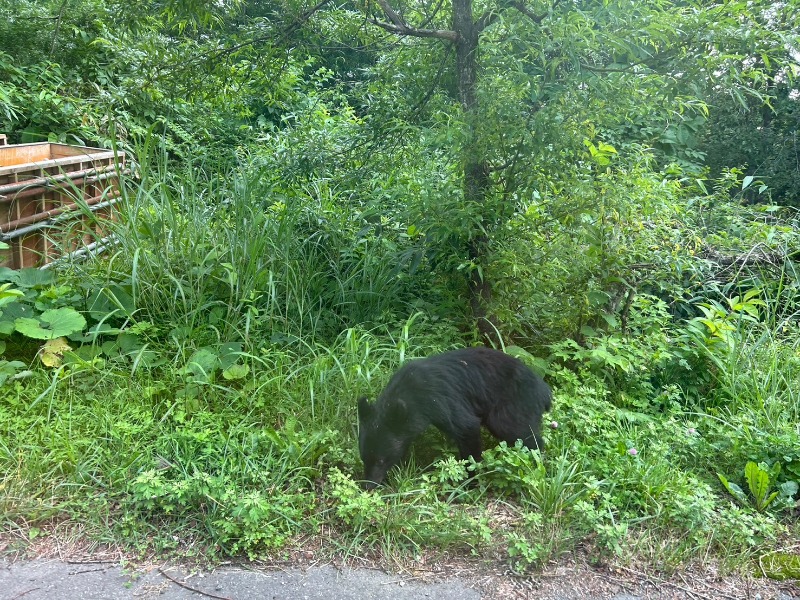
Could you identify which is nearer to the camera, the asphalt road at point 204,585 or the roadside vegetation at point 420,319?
the asphalt road at point 204,585

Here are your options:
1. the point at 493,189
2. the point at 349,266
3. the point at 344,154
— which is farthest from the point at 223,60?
the point at 493,189

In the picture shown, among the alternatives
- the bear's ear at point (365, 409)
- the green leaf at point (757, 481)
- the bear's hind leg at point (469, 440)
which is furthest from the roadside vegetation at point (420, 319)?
the bear's ear at point (365, 409)

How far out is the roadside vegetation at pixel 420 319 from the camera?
3436 mm

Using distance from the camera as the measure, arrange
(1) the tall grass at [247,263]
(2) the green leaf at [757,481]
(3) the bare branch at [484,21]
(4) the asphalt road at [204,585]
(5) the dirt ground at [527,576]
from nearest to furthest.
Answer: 1. (4) the asphalt road at [204,585]
2. (5) the dirt ground at [527,576]
3. (2) the green leaf at [757,481]
4. (3) the bare branch at [484,21]
5. (1) the tall grass at [247,263]

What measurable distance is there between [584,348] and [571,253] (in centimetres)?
81

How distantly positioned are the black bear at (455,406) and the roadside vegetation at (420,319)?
0.17 m

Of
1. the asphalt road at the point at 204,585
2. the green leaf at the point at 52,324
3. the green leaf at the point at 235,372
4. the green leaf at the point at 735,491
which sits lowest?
the asphalt road at the point at 204,585

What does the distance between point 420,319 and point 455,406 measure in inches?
61.8

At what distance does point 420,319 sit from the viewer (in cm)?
537

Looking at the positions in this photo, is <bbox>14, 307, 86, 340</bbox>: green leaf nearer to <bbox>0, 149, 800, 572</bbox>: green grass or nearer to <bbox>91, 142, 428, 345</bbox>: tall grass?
<bbox>0, 149, 800, 572</bbox>: green grass

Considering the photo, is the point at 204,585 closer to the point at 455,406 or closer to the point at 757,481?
the point at 455,406

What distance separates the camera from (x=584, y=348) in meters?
5.16

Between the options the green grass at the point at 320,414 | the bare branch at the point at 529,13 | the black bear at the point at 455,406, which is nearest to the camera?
the green grass at the point at 320,414

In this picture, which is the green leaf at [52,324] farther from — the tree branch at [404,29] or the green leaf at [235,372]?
the tree branch at [404,29]
